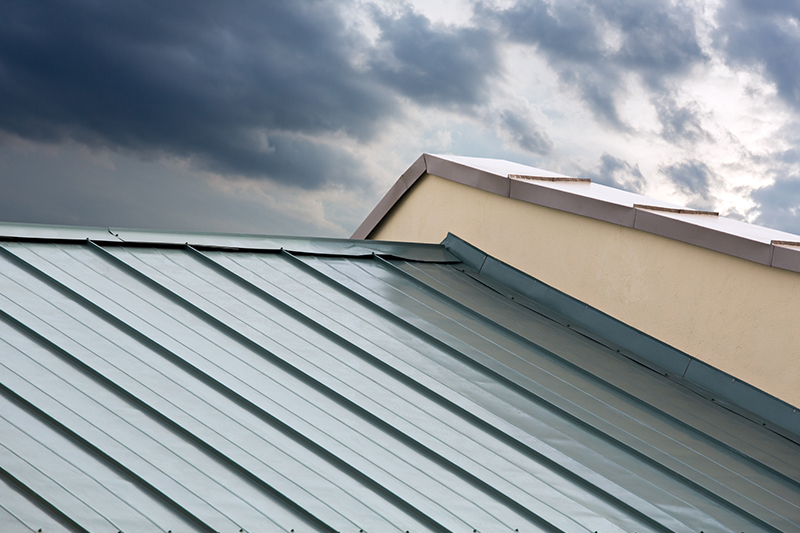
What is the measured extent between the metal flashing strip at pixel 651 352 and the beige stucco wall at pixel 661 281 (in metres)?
0.07

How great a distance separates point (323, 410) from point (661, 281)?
13.3 feet

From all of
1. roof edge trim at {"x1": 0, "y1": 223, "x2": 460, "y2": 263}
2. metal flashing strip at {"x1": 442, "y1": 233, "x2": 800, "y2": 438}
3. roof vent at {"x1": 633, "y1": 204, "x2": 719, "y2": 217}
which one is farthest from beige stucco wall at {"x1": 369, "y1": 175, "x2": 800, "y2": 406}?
roof edge trim at {"x1": 0, "y1": 223, "x2": 460, "y2": 263}

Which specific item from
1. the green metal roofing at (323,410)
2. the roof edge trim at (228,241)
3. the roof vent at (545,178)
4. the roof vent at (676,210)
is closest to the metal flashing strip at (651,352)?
the green metal roofing at (323,410)

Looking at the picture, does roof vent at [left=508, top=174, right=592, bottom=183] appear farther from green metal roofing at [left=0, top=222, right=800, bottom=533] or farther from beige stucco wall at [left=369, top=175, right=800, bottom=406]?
green metal roofing at [left=0, top=222, right=800, bottom=533]

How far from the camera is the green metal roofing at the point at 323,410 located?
352cm

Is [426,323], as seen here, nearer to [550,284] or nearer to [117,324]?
[550,284]

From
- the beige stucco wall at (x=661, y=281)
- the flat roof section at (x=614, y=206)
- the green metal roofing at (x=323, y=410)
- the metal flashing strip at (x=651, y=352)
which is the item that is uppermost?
the flat roof section at (x=614, y=206)

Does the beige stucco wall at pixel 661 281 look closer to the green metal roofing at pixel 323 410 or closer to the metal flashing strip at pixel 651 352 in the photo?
the metal flashing strip at pixel 651 352

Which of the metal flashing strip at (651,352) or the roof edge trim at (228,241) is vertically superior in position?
the metal flashing strip at (651,352)

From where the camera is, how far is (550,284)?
778 cm

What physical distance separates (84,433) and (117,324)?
4.59 feet

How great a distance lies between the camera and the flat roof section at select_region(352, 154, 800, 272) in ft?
20.0

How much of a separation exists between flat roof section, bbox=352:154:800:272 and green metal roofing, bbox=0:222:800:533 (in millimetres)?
1248

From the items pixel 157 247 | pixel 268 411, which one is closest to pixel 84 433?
pixel 268 411
